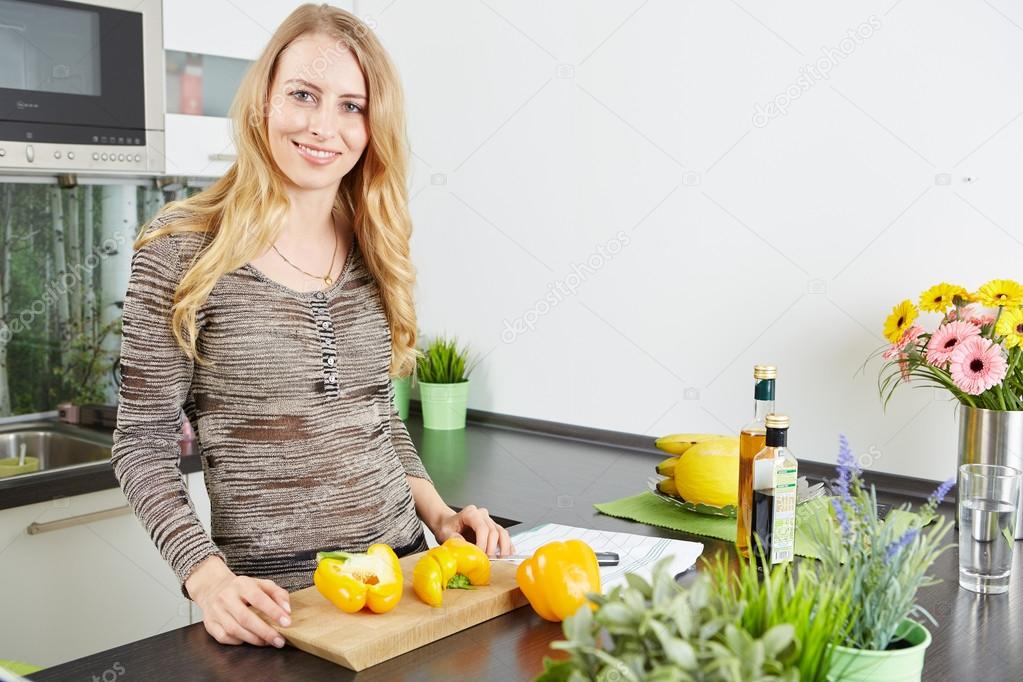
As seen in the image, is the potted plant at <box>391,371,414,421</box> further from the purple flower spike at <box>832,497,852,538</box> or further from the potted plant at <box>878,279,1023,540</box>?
the purple flower spike at <box>832,497,852,538</box>

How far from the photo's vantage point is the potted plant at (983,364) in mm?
1726

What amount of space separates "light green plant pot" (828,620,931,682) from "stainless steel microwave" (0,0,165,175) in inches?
80.8

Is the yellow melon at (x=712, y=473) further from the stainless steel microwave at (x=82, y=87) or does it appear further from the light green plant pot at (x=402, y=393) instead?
the stainless steel microwave at (x=82, y=87)

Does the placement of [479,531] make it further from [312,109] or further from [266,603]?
[312,109]

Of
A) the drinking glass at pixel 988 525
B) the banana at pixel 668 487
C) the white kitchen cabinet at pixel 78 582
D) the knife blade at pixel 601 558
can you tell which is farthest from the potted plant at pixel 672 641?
the white kitchen cabinet at pixel 78 582

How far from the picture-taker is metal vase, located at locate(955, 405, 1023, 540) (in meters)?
1.73

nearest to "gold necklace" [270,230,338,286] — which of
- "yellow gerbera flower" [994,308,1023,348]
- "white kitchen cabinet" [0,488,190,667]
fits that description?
"white kitchen cabinet" [0,488,190,667]

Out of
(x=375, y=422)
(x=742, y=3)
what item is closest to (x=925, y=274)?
(x=742, y=3)

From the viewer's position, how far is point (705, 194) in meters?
2.36

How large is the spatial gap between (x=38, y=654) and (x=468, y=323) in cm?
132

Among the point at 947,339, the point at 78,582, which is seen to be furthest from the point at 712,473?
the point at 78,582

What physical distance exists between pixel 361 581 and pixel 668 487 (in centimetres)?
77

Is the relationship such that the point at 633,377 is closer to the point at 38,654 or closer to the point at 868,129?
the point at 868,129

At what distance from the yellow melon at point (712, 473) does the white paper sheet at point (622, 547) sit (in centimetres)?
14
